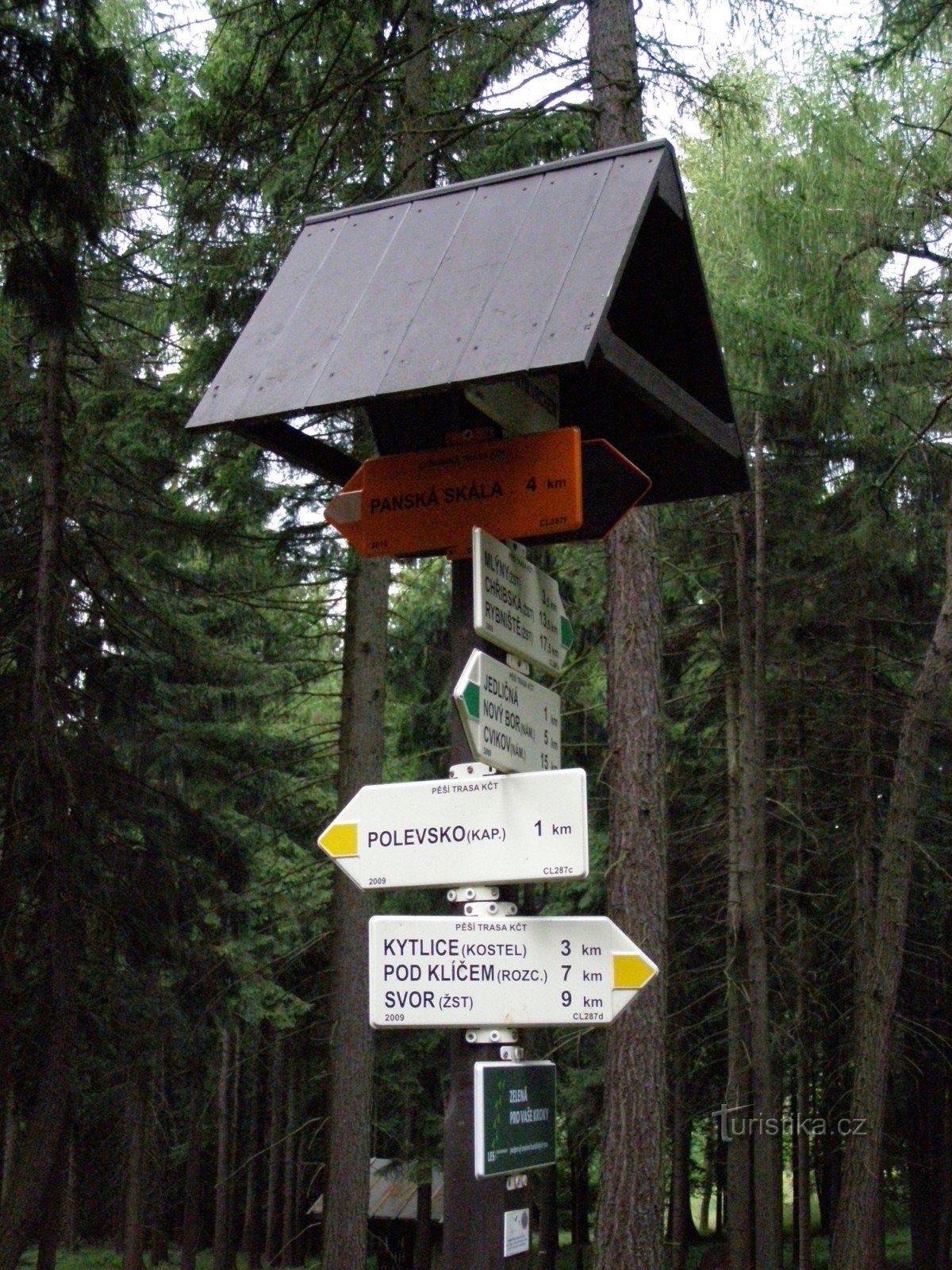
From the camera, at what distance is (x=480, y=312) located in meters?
3.72

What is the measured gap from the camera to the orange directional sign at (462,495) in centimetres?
376

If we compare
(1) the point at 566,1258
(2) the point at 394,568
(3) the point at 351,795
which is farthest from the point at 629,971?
(1) the point at 566,1258

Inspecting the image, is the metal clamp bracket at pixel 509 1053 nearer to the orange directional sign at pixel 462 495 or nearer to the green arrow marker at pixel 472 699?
the green arrow marker at pixel 472 699

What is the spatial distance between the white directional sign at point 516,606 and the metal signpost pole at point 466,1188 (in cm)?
17

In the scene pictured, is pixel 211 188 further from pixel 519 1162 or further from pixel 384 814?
pixel 519 1162

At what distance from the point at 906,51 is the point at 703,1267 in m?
20.8

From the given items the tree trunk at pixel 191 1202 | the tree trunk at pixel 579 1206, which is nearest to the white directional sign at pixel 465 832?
the tree trunk at pixel 191 1202

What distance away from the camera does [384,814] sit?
3646 mm

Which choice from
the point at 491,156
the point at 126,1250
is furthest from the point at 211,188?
the point at 126,1250

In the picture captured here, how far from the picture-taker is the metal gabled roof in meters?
3.61

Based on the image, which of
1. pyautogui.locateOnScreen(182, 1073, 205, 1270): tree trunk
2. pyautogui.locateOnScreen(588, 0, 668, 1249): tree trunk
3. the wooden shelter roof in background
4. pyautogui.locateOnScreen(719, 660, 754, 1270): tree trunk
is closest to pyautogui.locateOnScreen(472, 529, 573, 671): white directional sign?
pyautogui.locateOnScreen(588, 0, 668, 1249): tree trunk

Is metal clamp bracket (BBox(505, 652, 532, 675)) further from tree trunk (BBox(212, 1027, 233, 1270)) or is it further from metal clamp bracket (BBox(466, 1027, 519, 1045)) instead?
tree trunk (BBox(212, 1027, 233, 1270))

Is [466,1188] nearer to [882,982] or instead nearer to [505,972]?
[505,972]

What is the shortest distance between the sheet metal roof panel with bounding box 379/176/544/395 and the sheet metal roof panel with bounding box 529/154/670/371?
242 millimetres
